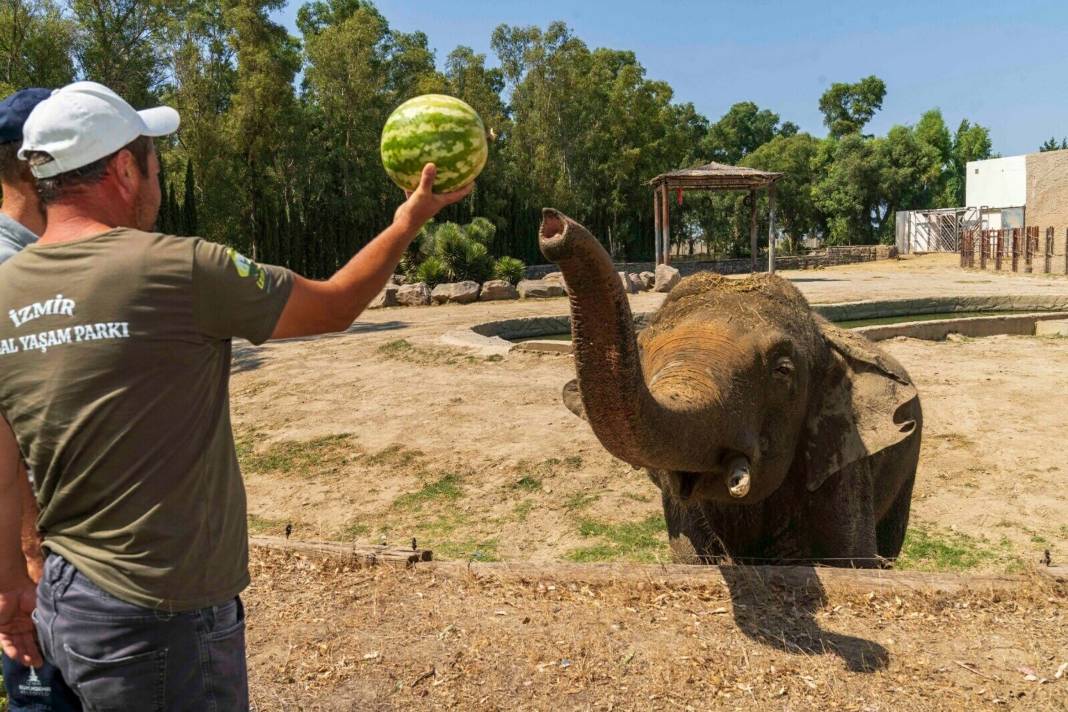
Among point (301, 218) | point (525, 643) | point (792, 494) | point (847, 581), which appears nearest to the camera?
point (525, 643)

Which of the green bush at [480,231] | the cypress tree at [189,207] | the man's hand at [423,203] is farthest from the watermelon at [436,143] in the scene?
the cypress tree at [189,207]

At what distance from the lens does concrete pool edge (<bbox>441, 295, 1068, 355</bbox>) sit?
1380cm

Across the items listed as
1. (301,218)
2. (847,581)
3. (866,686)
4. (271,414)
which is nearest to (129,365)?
(866,686)

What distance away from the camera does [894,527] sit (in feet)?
17.5

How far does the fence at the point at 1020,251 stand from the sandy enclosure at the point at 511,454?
66.0 feet

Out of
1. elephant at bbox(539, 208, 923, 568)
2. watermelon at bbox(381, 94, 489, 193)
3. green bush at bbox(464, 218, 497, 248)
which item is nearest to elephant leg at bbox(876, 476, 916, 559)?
elephant at bbox(539, 208, 923, 568)

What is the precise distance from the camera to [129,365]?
1810 mm

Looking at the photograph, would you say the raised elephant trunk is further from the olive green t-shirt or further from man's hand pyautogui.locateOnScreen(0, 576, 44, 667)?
man's hand pyautogui.locateOnScreen(0, 576, 44, 667)

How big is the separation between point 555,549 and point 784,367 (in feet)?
9.07

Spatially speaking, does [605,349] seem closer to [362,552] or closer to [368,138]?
[362,552]

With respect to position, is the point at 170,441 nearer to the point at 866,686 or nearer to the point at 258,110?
the point at 866,686

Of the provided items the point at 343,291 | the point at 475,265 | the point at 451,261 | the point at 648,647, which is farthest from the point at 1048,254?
the point at 343,291

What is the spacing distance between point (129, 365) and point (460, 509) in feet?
17.1

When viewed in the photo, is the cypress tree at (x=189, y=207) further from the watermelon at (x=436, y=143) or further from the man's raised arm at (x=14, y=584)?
the man's raised arm at (x=14, y=584)
